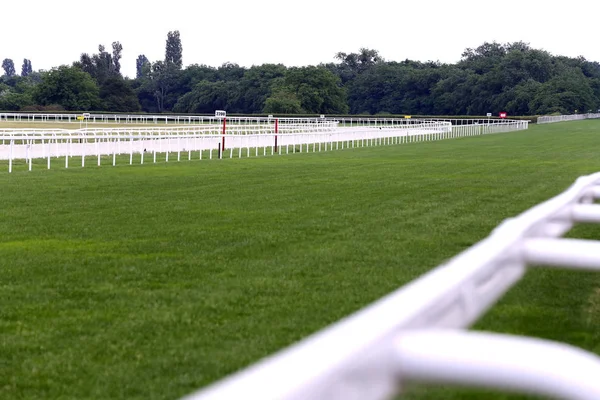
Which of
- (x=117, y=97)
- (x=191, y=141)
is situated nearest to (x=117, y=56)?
(x=117, y=97)

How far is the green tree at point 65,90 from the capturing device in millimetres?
125000

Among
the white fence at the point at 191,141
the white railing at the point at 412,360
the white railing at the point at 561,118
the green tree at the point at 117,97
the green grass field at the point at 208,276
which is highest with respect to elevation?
the green tree at the point at 117,97

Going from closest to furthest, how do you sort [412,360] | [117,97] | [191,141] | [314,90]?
[412,360] < [191,141] < [314,90] < [117,97]

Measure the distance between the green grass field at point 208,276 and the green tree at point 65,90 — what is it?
11026 cm

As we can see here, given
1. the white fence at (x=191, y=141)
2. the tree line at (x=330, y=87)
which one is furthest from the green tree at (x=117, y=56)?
the white fence at (x=191, y=141)

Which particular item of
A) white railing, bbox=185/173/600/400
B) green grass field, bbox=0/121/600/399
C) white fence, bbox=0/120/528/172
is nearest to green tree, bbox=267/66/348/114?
white fence, bbox=0/120/528/172

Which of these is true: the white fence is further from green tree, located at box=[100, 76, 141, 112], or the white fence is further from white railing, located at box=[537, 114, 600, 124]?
green tree, located at box=[100, 76, 141, 112]

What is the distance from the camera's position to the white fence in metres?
30.6

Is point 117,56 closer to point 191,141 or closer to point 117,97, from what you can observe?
point 117,97

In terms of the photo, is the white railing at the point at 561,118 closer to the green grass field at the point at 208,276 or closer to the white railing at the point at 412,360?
the green grass field at the point at 208,276

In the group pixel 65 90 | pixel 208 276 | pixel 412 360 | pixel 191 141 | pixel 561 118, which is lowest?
pixel 208 276

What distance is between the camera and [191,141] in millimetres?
39125

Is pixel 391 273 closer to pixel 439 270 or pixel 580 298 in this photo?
pixel 580 298

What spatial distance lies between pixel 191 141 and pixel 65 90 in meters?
90.3
